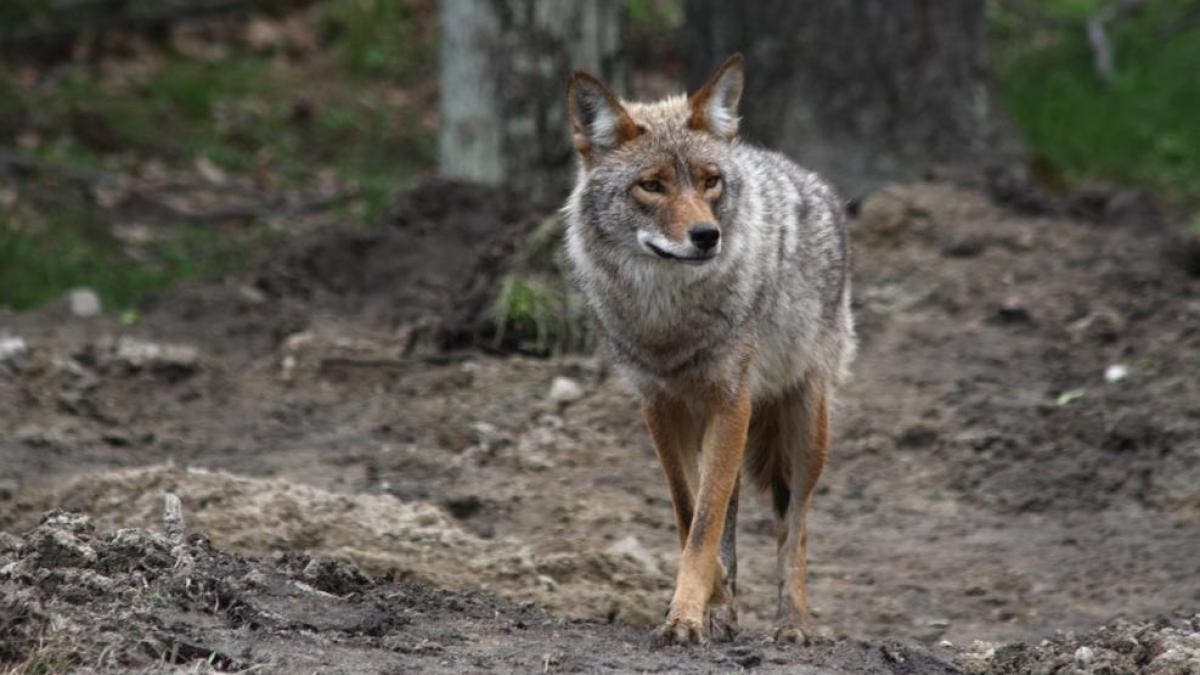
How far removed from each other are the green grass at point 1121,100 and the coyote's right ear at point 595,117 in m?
7.68

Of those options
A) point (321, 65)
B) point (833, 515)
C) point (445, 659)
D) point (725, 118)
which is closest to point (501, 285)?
point (833, 515)

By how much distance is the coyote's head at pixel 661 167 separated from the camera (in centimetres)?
607

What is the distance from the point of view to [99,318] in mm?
11219

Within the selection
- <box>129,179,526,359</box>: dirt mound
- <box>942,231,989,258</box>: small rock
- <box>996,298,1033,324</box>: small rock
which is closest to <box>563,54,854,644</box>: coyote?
<box>996,298,1033,324</box>: small rock

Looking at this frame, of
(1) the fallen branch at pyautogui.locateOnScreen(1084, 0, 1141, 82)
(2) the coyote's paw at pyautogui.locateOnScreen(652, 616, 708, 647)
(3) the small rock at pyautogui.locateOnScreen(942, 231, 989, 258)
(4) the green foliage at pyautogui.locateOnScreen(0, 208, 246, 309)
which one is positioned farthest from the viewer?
(1) the fallen branch at pyautogui.locateOnScreen(1084, 0, 1141, 82)

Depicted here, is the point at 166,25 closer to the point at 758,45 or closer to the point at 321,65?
the point at 321,65

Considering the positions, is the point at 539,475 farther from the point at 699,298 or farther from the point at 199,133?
the point at 199,133

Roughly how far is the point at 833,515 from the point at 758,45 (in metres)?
4.24

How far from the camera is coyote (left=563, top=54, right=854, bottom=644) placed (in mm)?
6152

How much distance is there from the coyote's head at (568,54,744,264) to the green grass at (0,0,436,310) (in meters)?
5.73

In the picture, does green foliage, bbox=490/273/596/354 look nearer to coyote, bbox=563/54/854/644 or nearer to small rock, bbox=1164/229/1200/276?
coyote, bbox=563/54/854/644

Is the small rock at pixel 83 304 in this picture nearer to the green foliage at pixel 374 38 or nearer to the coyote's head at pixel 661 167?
the coyote's head at pixel 661 167

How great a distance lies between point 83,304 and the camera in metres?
11.4

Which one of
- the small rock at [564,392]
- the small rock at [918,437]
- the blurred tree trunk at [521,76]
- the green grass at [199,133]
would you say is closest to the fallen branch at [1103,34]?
the blurred tree trunk at [521,76]
